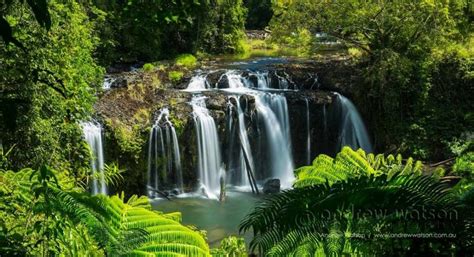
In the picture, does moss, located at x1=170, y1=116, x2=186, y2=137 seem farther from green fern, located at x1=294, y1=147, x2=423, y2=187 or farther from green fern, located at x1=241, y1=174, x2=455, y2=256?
green fern, located at x1=241, y1=174, x2=455, y2=256

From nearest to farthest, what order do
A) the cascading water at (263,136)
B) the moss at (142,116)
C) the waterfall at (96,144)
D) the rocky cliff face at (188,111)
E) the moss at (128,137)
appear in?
the waterfall at (96,144) → the moss at (128,137) → the rocky cliff face at (188,111) → the moss at (142,116) → the cascading water at (263,136)

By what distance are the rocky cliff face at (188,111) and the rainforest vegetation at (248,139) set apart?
0.05m

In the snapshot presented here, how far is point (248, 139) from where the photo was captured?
512 inches

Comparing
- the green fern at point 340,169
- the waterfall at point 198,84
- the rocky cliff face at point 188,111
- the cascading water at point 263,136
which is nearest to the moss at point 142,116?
the rocky cliff face at point 188,111

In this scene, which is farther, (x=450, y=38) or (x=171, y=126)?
(x=450, y=38)

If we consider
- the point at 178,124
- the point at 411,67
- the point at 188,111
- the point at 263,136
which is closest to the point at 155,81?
the point at 188,111

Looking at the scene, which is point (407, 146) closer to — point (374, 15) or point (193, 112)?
point (374, 15)

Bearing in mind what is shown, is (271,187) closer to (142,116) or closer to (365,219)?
(142,116)

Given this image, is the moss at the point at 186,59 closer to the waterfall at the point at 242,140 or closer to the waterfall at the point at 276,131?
the waterfall at the point at 276,131

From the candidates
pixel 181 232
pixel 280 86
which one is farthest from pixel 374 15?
pixel 181 232

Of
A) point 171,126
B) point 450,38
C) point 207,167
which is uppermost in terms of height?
point 450,38

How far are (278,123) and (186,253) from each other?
10.5m

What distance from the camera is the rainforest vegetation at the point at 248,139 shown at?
243 cm

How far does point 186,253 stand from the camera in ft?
9.91
